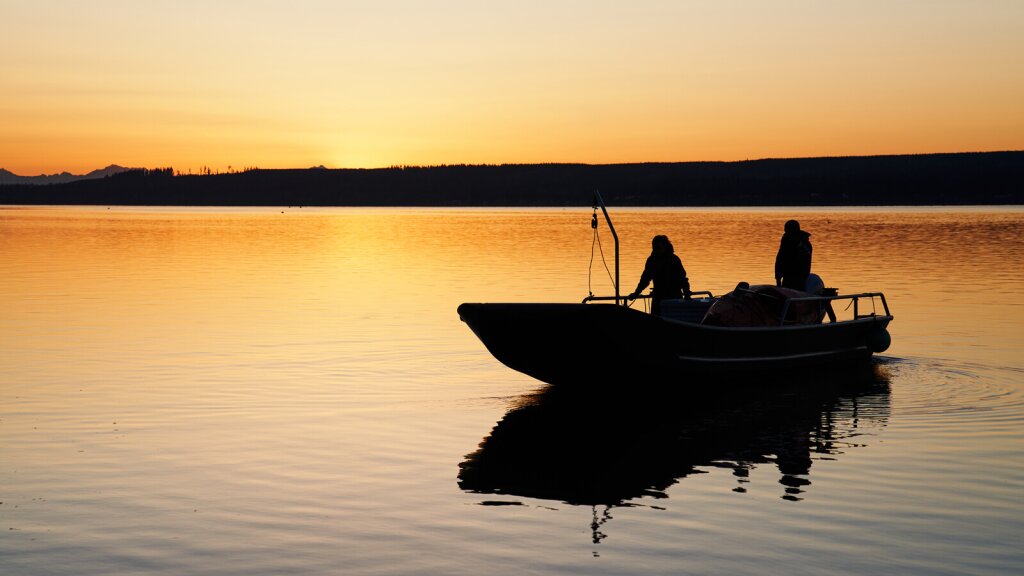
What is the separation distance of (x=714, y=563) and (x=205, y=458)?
670 cm

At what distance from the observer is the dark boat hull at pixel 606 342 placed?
18562mm

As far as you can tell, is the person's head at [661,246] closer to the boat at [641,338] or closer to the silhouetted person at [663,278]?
the silhouetted person at [663,278]

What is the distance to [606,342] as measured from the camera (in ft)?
61.6

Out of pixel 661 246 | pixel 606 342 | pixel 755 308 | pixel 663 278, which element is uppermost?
pixel 661 246

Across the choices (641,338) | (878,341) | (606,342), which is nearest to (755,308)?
(641,338)

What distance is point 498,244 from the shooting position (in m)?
81.1

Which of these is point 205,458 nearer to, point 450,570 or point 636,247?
point 450,570

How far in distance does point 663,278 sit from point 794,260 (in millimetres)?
2823

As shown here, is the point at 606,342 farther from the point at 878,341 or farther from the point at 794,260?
the point at 878,341

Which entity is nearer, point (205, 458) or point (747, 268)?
point (205, 458)

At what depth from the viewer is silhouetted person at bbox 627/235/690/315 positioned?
21.6 meters

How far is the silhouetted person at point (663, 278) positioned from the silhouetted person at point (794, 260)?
2.10 meters

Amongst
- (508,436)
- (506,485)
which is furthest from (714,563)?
(508,436)

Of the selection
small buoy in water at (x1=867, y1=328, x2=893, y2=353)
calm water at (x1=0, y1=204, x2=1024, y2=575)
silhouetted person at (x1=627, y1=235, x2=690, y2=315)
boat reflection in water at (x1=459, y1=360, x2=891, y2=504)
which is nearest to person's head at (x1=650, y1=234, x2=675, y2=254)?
silhouetted person at (x1=627, y1=235, x2=690, y2=315)
